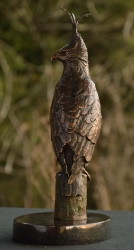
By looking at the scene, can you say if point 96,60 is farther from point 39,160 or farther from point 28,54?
point 39,160

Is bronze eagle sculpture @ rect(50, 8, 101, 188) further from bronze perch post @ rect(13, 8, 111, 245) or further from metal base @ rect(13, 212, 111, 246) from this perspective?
metal base @ rect(13, 212, 111, 246)

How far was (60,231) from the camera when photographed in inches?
67.3

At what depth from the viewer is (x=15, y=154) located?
4738mm

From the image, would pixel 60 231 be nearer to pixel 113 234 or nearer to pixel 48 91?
pixel 113 234

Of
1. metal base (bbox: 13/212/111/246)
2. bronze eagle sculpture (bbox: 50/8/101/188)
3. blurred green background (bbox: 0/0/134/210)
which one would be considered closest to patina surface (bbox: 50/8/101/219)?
bronze eagle sculpture (bbox: 50/8/101/188)

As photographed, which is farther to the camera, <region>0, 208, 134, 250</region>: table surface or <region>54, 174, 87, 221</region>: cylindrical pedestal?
<region>54, 174, 87, 221</region>: cylindrical pedestal

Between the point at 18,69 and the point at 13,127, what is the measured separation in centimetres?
51

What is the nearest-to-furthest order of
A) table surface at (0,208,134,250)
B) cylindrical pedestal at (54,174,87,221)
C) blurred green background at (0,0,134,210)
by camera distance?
1. table surface at (0,208,134,250)
2. cylindrical pedestal at (54,174,87,221)
3. blurred green background at (0,0,134,210)

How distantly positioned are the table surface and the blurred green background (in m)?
2.14

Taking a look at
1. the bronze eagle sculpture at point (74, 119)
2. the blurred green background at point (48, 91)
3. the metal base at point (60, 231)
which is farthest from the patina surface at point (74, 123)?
the blurred green background at point (48, 91)

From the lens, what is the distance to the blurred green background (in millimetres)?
4566

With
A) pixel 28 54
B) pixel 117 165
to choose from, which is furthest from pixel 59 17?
pixel 117 165

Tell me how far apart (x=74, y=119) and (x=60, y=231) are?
337 millimetres

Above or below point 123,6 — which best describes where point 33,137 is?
below
